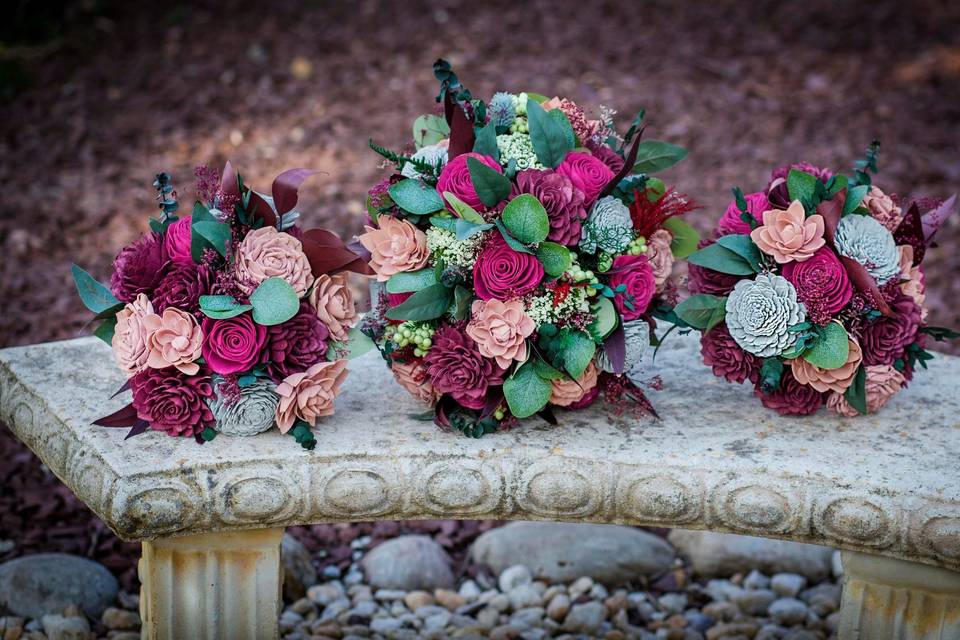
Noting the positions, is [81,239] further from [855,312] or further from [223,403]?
[855,312]

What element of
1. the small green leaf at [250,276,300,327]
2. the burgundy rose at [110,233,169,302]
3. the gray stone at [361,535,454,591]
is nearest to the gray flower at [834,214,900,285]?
the small green leaf at [250,276,300,327]

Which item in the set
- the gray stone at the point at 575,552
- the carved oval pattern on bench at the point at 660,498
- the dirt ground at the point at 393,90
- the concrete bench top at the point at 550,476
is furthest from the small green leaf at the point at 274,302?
the dirt ground at the point at 393,90

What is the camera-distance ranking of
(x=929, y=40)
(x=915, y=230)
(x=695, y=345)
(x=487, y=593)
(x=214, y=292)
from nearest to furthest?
1. (x=214, y=292)
2. (x=915, y=230)
3. (x=695, y=345)
4. (x=487, y=593)
5. (x=929, y=40)

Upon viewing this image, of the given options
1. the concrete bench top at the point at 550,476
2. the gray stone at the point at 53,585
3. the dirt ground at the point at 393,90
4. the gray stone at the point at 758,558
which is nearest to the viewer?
the concrete bench top at the point at 550,476

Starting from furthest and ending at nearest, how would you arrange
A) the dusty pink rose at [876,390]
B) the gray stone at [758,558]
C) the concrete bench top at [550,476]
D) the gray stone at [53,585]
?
the gray stone at [758,558]
the gray stone at [53,585]
the dusty pink rose at [876,390]
the concrete bench top at [550,476]

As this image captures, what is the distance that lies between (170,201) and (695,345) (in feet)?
4.14

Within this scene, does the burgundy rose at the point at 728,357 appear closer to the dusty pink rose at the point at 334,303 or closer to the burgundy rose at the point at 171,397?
the dusty pink rose at the point at 334,303

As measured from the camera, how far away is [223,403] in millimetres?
1915

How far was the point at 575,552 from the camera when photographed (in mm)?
2943

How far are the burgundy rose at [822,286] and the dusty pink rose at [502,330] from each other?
20.6 inches

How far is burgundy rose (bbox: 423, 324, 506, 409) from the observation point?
1938 mm

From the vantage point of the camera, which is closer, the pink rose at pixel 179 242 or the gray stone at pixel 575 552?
the pink rose at pixel 179 242

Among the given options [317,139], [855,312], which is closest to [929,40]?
[317,139]

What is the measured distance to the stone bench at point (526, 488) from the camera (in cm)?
185
